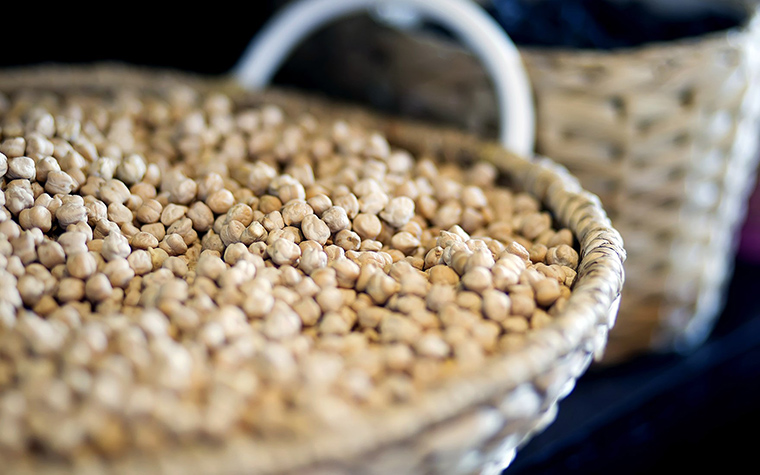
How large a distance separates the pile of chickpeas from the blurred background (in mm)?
292

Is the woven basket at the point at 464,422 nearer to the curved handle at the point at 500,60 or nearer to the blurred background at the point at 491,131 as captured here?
the curved handle at the point at 500,60

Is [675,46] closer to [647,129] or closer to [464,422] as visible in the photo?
[647,129]

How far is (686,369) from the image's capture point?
91 cm

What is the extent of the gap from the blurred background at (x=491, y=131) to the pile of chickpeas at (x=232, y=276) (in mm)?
292

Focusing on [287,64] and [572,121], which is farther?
[287,64]

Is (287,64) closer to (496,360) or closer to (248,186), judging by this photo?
(248,186)

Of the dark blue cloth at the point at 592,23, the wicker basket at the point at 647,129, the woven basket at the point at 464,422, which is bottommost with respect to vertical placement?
the woven basket at the point at 464,422

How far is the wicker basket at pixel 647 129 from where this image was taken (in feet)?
2.41

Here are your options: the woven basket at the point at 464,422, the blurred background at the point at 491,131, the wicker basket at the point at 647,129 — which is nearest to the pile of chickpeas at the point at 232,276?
the woven basket at the point at 464,422

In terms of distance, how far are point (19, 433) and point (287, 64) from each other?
3.20ft

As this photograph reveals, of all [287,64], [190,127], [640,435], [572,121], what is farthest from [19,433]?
[287,64]

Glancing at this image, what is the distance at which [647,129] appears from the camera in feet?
2.47

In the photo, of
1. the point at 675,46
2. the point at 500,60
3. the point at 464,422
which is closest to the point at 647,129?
the point at 675,46

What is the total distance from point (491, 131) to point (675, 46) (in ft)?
0.82
